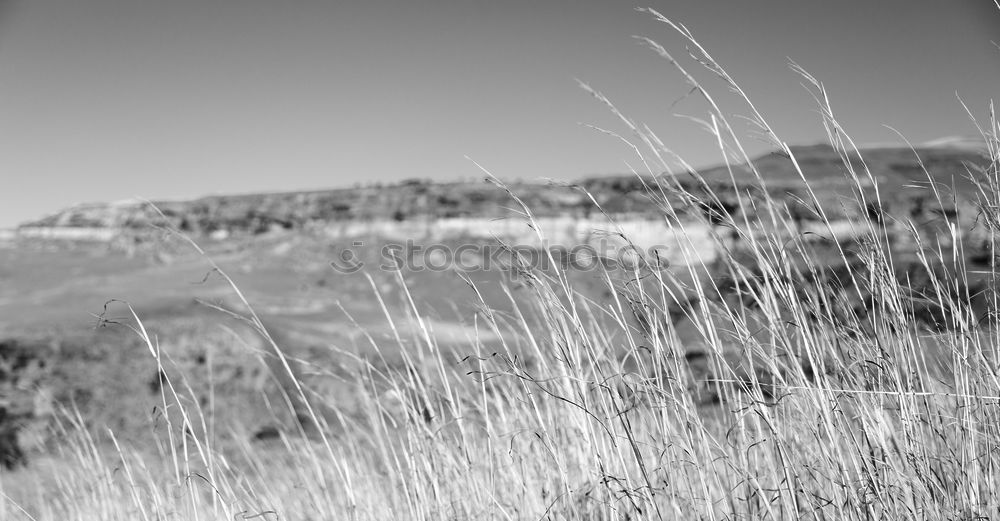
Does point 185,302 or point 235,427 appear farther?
point 185,302

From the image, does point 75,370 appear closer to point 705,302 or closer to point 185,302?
point 185,302

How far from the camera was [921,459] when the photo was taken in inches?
39.9

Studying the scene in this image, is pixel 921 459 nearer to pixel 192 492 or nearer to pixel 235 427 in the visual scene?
pixel 192 492

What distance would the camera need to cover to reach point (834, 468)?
42.0 inches

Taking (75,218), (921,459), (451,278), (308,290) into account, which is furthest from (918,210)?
(75,218)

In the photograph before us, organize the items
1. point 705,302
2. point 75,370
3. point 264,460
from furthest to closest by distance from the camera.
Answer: point 75,370 < point 264,460 < point 705,302

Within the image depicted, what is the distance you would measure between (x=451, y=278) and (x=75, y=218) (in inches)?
217

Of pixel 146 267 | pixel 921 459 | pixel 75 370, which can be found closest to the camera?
pixel 921 459

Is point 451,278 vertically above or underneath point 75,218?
underneath

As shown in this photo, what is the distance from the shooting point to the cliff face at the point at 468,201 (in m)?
5.11

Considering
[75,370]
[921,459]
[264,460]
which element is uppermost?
[921,459]

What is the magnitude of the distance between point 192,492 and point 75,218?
7.48m

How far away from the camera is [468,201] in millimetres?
6016

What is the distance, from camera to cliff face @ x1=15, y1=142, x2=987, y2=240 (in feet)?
16.8
